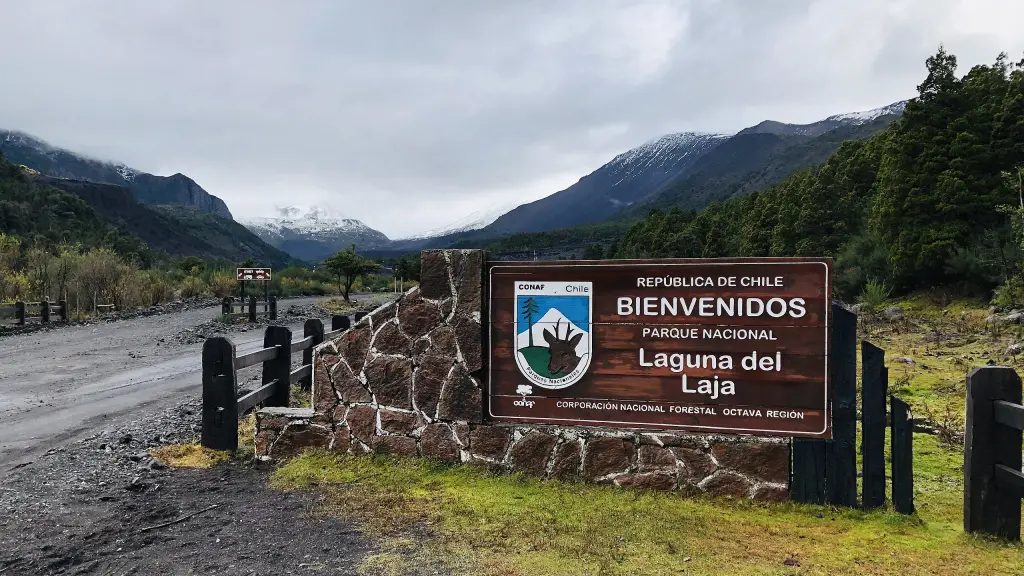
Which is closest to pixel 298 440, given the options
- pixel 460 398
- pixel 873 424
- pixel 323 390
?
pixel 323 390

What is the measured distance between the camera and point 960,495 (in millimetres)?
4859

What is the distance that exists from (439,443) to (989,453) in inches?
165

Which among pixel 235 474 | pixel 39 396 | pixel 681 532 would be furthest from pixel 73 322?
pixel 681 532

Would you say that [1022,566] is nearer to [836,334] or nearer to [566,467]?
[836,334]

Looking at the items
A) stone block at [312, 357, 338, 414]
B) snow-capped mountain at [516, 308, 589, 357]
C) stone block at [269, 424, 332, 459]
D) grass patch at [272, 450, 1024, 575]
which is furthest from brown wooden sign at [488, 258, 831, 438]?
stone block at [269, 424, 332, 459]

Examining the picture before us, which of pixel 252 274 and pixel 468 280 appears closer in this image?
pixel 468 280

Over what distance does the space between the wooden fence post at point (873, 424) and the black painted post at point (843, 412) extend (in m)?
0.11

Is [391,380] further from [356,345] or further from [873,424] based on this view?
[873,424]

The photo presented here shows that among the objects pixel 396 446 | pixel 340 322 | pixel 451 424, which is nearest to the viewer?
pixel 451 424

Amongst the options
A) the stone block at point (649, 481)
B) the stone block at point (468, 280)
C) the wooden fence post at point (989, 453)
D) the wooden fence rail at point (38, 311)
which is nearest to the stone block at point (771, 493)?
the stone block at point (649, 481)

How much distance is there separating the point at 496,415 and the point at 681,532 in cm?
189

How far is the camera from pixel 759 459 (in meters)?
4.70

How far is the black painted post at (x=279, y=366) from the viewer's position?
750 centimetres

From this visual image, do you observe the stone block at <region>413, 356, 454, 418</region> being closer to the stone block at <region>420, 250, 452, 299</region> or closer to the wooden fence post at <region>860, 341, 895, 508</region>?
the stone block at <region>420, 250, 452, 299</region>
